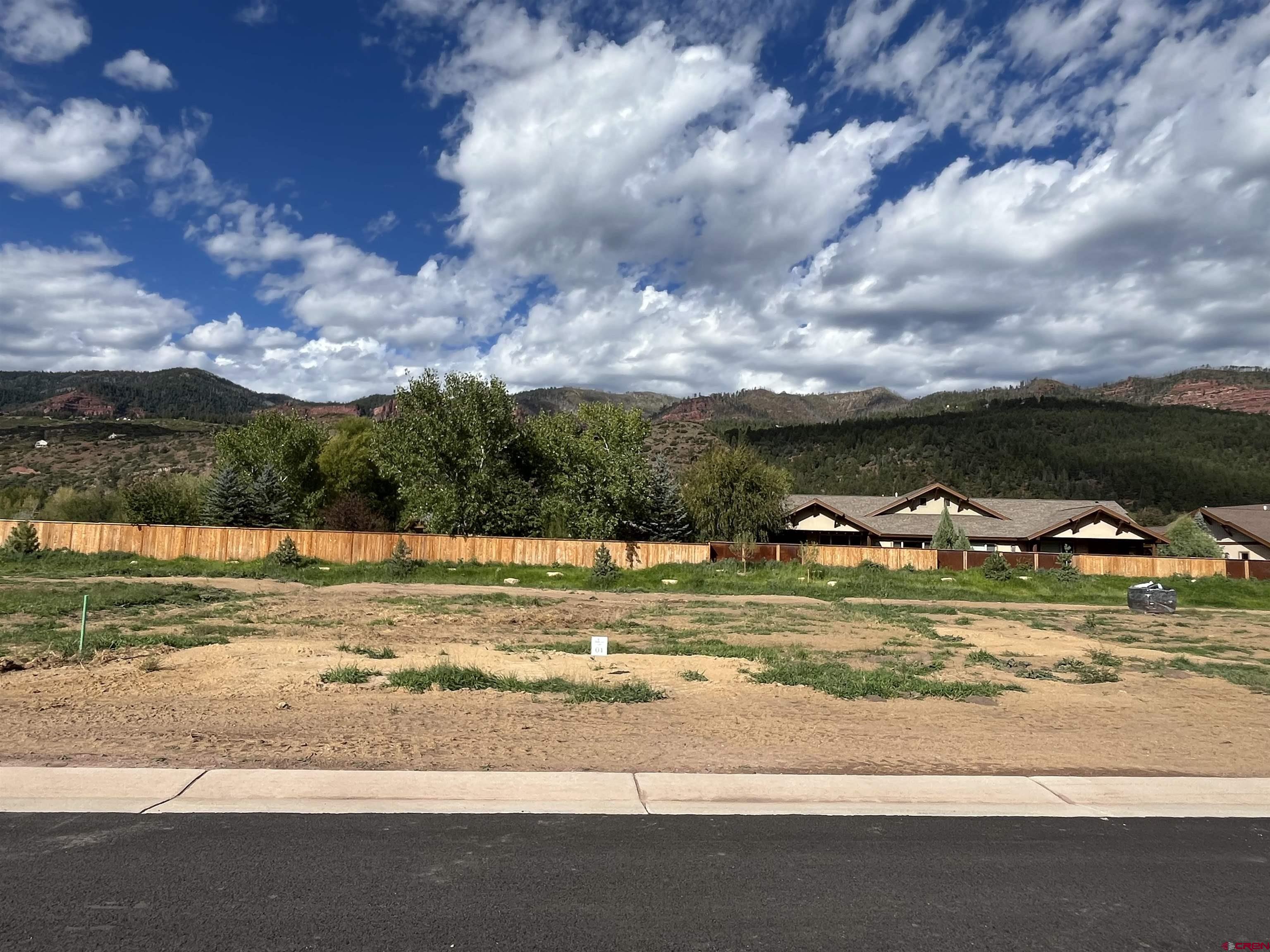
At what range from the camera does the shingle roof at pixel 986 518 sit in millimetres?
54531

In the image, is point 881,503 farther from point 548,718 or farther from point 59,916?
point 59,916

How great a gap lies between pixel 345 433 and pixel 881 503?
4042cm

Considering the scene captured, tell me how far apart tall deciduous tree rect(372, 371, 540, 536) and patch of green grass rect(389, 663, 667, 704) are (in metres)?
31.3

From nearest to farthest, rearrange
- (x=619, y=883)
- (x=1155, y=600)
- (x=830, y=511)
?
(x=619, y=883)
(x=1155, y=600)
(x=830, y=511)

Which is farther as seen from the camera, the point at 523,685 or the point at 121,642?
the point at 121,642

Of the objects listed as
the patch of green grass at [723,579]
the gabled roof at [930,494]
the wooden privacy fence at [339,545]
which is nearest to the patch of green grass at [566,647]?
the patch of green grass at [723,579]

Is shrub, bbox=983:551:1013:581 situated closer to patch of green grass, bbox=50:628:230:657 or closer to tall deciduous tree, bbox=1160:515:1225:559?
tall deciduous tree, bbox=1160:515:1225:559

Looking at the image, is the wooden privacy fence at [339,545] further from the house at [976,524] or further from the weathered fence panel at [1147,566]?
the weathered fence panel at [1147,566]

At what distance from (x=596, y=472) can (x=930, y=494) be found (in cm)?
2920

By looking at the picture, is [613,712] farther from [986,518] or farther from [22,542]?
[986,518]

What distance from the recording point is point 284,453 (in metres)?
53.0

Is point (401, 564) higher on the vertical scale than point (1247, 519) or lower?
lower

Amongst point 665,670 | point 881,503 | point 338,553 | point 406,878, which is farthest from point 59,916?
point 881,503

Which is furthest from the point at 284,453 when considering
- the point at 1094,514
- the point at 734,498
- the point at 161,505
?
the point at 1094,514
